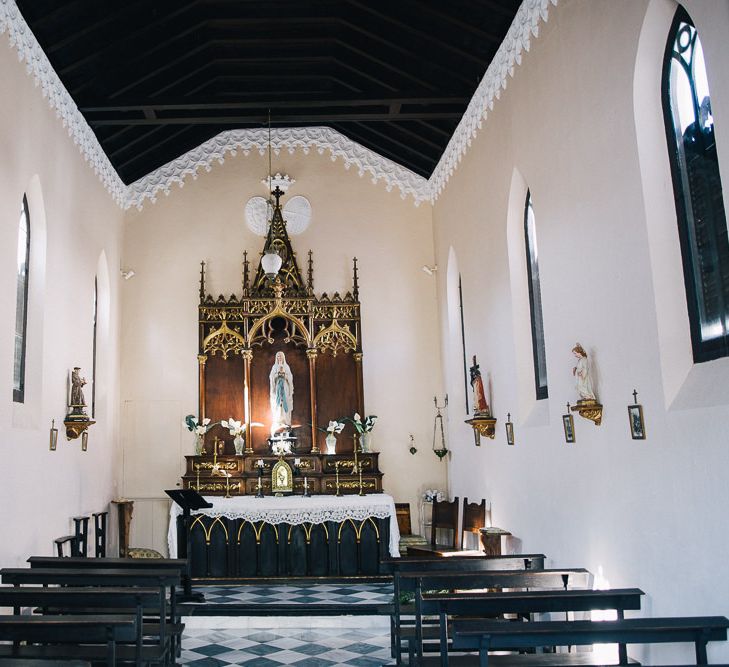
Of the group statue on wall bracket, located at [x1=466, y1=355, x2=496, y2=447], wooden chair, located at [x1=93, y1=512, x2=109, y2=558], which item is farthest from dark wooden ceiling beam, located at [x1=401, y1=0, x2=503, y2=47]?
wooden chair, located at [x1=93, y1=512, x2=109, y2=558]

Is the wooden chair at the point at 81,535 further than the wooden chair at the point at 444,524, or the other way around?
the wooden chair at the point at 444,524

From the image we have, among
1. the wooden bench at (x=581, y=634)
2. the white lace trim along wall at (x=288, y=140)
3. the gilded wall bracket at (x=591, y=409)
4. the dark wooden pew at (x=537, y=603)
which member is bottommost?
the wooden bench at (x=581, y=634)

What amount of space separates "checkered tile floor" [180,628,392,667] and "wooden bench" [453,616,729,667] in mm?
3276

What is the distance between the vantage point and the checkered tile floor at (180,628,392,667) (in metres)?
7.32

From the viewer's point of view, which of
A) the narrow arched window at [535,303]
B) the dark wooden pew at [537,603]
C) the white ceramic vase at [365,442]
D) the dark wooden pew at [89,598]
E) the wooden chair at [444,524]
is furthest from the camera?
the white ceramic vase at [365,442]

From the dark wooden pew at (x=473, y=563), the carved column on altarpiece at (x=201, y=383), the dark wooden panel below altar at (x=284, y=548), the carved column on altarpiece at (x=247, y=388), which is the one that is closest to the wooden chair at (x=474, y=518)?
the dark wooden panel below altar at (x=284, y=548)

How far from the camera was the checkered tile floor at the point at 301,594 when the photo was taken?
9.61 metres

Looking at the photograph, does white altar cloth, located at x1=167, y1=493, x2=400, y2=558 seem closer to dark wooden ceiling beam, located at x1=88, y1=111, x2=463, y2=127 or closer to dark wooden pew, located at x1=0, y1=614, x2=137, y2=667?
dark wooden ceiling beam, located at x1=88, y1=111, x2=463, y2=127

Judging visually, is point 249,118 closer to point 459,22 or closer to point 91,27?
point 91,27

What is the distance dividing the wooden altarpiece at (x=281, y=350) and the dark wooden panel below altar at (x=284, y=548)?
1666 mm

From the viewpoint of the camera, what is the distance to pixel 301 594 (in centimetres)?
1009

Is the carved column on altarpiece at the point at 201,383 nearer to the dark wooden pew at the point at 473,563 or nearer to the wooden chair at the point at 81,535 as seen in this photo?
the wooden chair at the point at 81,535

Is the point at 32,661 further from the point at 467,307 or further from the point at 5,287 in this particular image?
the point at 467,307

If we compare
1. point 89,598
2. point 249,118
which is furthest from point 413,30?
point 89,598
